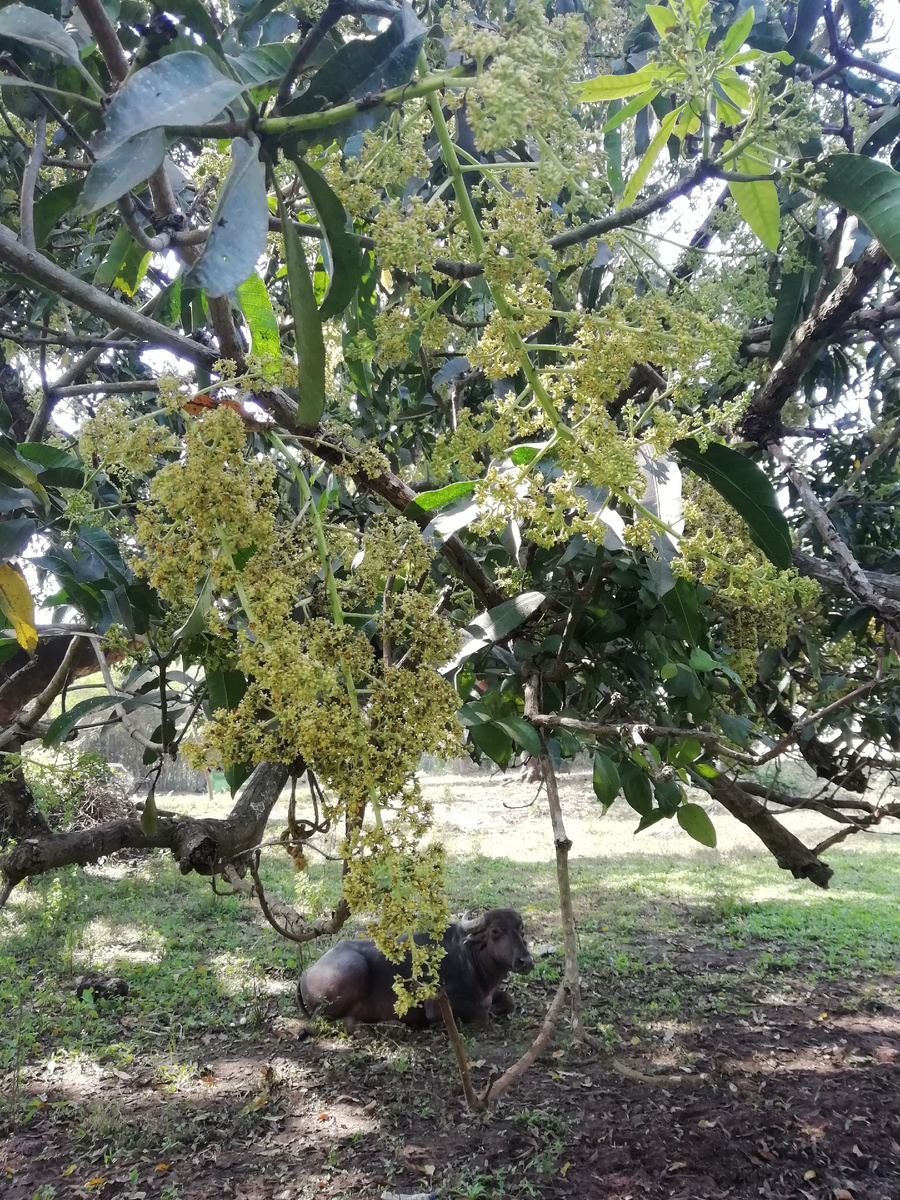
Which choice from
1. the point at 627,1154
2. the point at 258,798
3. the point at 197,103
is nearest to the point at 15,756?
the point at 258,798

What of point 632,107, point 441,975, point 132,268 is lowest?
point 441,975

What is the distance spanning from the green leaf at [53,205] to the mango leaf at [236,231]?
2.16ft

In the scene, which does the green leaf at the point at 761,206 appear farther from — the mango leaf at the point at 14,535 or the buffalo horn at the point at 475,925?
the buffalo horn at the point at 475,925

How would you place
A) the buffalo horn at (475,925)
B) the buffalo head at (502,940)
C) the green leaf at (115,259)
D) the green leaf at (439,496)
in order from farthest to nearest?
the buffalo horn at (475,925)
the buffalo head at (502,940)
the green leaf at (115,259)
the green leaf at (439,496)

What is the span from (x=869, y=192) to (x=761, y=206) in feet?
0.93

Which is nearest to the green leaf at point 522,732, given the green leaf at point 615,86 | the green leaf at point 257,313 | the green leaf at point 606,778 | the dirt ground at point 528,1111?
the green leaf at point 606,778

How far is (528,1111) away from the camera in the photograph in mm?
2943

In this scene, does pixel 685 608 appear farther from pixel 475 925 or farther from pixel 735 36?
pixel 475 925

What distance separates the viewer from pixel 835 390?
2367 mm

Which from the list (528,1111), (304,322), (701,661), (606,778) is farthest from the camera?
(528,1111)

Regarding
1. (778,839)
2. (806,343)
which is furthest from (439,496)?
(778,839)

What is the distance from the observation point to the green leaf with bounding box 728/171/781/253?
121 centimetres

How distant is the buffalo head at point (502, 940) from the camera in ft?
11.5

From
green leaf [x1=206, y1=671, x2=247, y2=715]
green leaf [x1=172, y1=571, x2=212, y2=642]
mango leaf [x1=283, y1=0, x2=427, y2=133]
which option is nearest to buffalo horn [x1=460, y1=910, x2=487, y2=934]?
green leaf [x1=206, y1=671, x2=247, y2=715]
